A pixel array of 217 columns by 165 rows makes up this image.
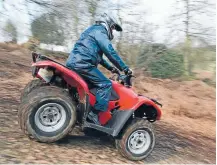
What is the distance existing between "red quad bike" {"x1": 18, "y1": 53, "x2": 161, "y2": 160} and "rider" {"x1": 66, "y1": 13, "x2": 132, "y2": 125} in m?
0.13

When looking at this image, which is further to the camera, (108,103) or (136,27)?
(136,27)

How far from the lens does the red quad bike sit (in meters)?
5.04

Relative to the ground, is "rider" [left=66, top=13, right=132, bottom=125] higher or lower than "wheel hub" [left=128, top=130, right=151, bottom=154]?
higher

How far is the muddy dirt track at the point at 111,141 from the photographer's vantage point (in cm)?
505

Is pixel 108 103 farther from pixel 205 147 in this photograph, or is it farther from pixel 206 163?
pixel 205 147

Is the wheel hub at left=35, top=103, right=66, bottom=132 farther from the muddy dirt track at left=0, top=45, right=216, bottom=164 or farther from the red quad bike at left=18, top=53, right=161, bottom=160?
the muddy dirt track at left=0, top=45, right=216, bottom=164

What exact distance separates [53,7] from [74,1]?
Result: 102 centimetres

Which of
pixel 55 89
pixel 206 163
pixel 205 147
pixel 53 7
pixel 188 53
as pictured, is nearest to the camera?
pixel 55 89

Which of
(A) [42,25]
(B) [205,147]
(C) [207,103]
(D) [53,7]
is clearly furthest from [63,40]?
(B) [205,147]

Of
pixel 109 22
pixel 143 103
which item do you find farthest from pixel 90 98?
pixel 109 22

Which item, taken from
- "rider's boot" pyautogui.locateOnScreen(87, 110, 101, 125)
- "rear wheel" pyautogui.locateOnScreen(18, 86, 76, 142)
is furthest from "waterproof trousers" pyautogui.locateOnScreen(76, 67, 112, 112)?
"rear wheel" pyautogui.locateOnScreen(18, 86, 76, 142)

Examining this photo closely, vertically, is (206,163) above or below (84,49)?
below

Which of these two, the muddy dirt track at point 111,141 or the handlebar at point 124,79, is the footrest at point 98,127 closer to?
the muddy dirt track at point 111,141

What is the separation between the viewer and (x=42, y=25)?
13.5 meters
